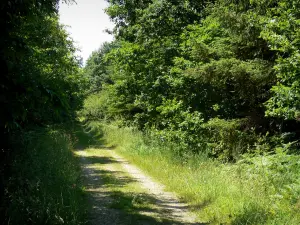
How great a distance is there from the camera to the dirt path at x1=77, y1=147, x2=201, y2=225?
624cm

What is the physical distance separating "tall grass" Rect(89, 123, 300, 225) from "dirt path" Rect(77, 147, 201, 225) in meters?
0.39

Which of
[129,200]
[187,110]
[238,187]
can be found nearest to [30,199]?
[129,200]

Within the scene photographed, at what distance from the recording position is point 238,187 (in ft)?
22.4

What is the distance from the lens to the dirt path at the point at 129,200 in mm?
6242

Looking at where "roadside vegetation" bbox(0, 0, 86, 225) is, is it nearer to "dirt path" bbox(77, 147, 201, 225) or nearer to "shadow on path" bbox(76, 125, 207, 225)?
"shadow on path" bbox(76, 125, 207, 225)

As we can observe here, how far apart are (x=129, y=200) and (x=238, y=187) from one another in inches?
107

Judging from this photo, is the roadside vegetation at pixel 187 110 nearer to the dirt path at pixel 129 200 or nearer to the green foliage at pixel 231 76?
the green foliage at pixel 231 76

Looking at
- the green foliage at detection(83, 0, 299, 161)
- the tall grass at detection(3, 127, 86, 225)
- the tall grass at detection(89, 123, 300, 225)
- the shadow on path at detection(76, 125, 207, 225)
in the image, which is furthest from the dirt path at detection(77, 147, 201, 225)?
the green foliage at detection(83, 0, 299, 161)

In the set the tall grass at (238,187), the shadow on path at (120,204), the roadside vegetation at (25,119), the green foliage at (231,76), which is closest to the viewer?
the roadside vegetation at (25,119)

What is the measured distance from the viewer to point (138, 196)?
7.75 metres

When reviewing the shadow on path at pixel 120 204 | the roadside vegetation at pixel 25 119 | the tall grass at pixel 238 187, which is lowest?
the shadow on path at pixel 120 204

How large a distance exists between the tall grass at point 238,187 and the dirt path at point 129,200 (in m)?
0.39

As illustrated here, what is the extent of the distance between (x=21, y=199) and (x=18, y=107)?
2.00 meters

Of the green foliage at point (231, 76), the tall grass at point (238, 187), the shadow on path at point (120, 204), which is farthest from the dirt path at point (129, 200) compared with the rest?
the green foliage at point (231, 76)
